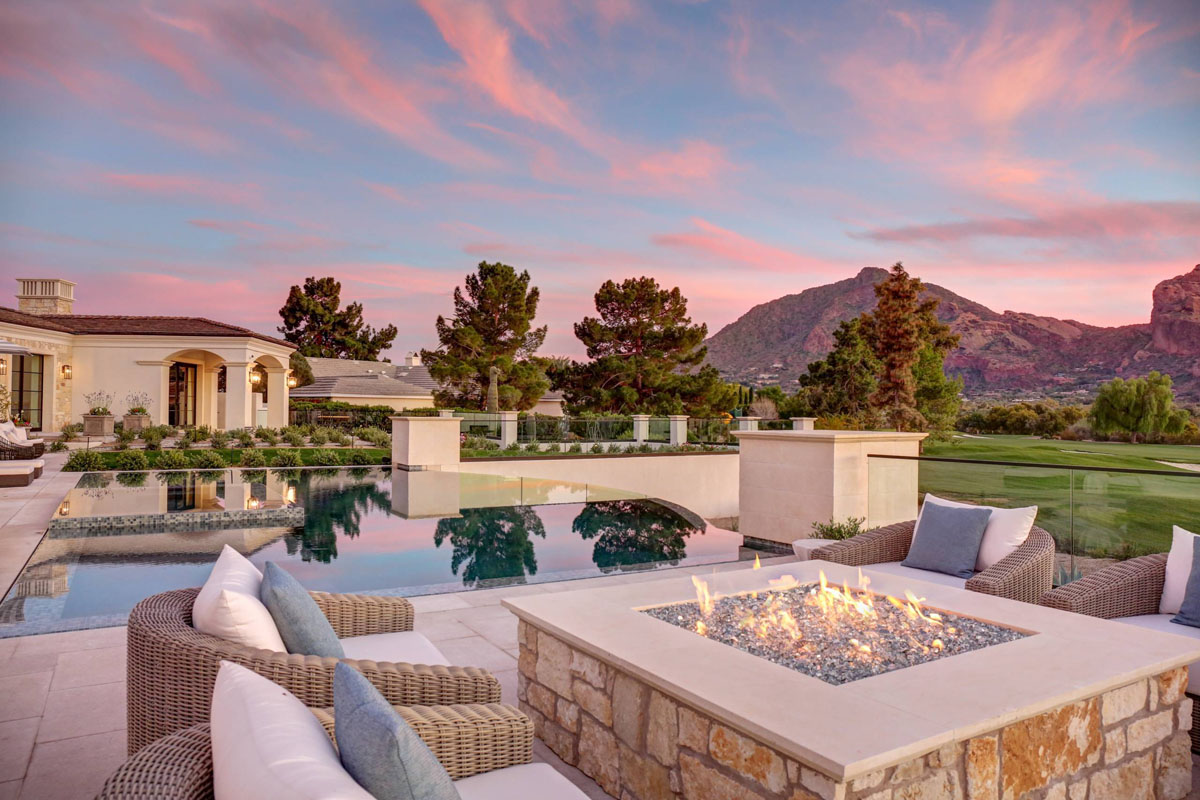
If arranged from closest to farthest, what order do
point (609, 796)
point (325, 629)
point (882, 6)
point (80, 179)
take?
point (325, 629) → point (609, 796) → point (882, 6) → point (80, 179)

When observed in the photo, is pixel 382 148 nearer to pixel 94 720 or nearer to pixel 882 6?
pixel 882 6

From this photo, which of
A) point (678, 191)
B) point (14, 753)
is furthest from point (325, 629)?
point (678, 191)

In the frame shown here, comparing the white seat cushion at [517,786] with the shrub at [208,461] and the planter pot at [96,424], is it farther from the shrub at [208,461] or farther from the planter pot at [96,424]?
the planter pot at [96,424]

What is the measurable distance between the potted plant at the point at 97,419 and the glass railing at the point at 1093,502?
2246cm

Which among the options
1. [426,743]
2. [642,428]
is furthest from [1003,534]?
[642,428]

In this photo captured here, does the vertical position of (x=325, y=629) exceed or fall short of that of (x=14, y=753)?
it exceeds it

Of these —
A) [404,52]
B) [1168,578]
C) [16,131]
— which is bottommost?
[1168,578]

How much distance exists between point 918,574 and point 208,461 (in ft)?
49.7

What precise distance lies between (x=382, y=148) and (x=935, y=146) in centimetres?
1193

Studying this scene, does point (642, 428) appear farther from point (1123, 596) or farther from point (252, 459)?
point (1123, 596)

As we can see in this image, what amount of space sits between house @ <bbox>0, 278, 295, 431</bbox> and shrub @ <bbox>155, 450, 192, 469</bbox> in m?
7.40

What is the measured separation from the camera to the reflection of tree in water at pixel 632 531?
7832 millimetres

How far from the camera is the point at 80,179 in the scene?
15.7m

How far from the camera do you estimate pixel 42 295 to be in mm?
28391
